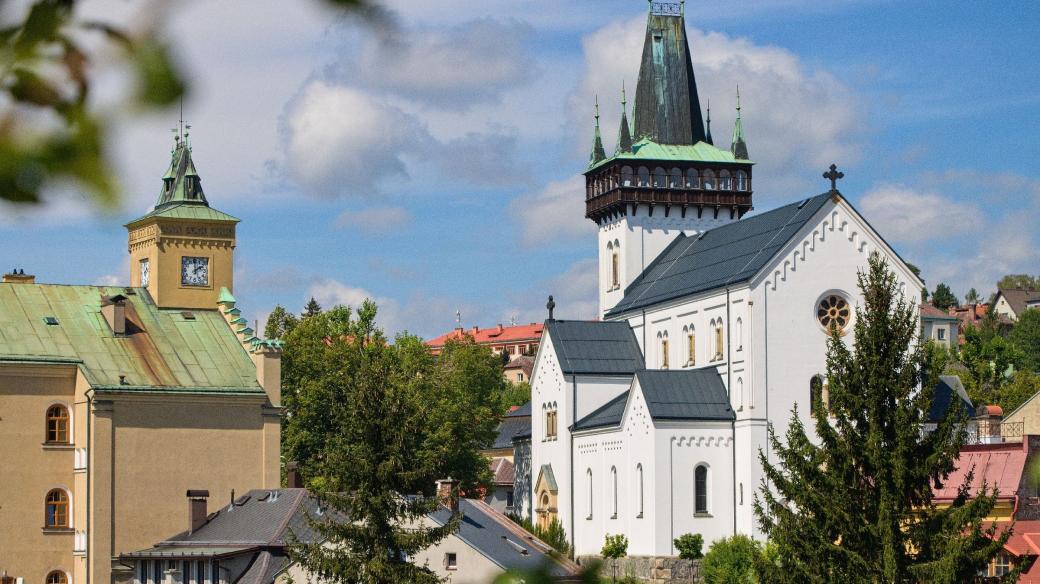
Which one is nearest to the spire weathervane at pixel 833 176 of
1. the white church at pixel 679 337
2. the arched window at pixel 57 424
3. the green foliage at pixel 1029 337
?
the white church at pixel 679 337

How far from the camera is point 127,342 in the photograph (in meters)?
68.7

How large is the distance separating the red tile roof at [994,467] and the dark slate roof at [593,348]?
700 inches

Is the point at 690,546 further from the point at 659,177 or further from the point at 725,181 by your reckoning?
the point at 725,181

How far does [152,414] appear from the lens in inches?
2598

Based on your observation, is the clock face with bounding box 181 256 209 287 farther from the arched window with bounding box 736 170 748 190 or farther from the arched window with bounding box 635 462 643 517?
the arched window with bounding box 736 170 748 190

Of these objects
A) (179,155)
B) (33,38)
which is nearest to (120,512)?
(179,155)

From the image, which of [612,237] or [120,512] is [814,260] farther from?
[120,512]

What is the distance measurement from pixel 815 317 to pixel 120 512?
2787 centimetres

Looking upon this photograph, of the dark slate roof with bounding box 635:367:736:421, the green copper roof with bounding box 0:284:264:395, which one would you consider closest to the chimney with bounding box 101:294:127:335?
the green copper roof with bounding box 0:284:264:395

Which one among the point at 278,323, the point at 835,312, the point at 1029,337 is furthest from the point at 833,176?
the point at 1029,337

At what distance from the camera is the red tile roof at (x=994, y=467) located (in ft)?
178

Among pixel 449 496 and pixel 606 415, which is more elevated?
pixel 606 415

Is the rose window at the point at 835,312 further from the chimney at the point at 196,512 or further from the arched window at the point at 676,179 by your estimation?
the chimney at the point at 196,512

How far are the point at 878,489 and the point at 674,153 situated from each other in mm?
41757
